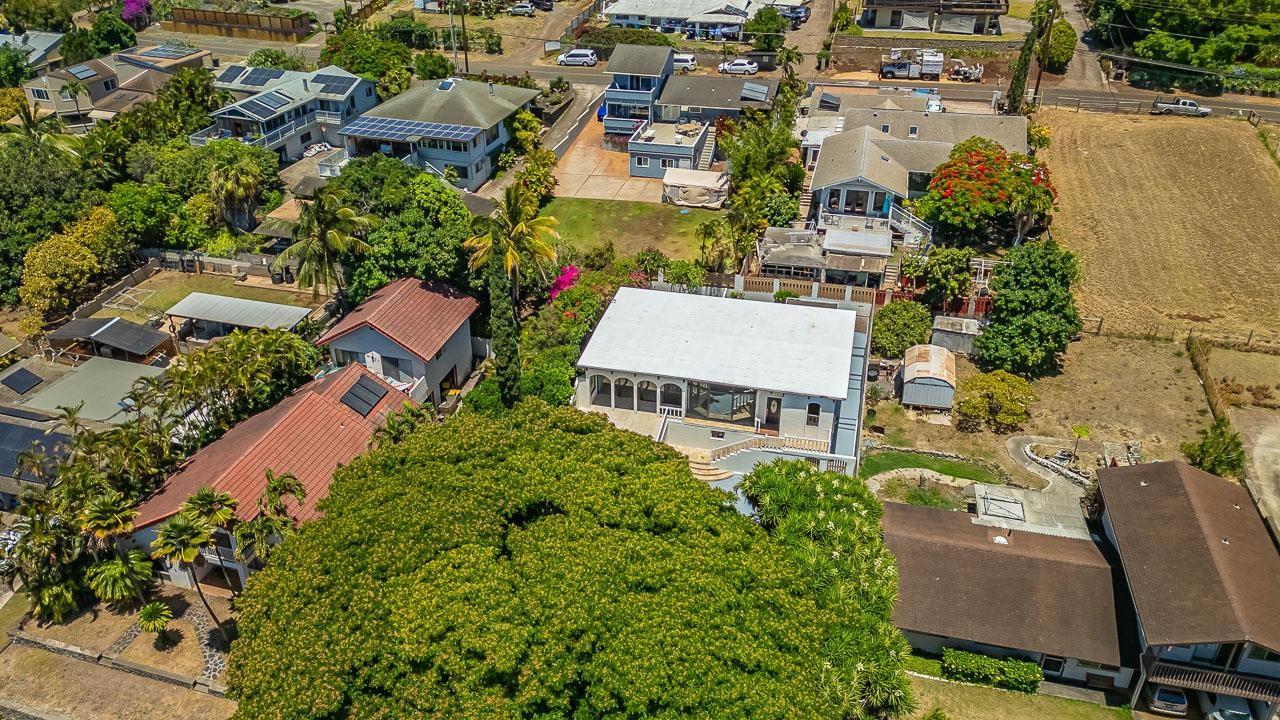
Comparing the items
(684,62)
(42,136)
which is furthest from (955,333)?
(42,136)

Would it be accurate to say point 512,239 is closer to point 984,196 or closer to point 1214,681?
point 984,196

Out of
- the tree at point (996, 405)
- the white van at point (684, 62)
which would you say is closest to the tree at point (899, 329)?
the tree at point (996, 405)

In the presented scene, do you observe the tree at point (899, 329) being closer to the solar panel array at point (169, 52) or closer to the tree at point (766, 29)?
the tree at point (766, 29)

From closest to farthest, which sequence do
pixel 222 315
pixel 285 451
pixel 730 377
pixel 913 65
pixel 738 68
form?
pixel 285 451
pixel 730 377
pixel 222 315
pixel 738 68
pixel 913 65

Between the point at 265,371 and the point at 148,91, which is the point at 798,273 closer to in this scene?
the point at 265,371

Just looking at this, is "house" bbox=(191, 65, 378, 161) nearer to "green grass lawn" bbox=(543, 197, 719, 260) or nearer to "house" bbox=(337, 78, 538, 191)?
"house" bbox=(337, 78, 538, 191)
